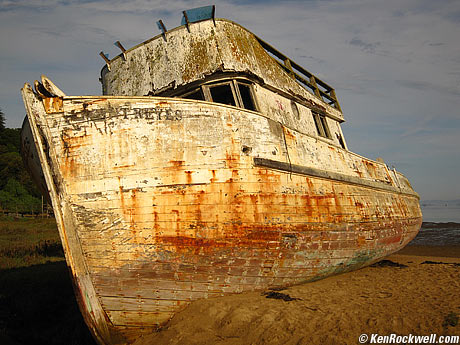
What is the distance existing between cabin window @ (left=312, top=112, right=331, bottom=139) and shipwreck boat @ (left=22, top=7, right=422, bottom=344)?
3136 mm

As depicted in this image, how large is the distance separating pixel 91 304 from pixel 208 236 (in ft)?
5.21

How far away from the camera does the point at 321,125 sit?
26.7 ft

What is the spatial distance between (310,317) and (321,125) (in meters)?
5.67

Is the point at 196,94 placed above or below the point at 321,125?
above

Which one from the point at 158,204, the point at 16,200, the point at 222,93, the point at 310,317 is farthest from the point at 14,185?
the point at 310,317

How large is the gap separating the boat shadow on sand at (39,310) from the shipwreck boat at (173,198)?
2.10 m

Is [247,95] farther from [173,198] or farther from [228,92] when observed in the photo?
[173,198]

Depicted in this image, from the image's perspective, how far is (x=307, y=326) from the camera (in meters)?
3.40

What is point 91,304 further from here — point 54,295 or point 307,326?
point 54,295

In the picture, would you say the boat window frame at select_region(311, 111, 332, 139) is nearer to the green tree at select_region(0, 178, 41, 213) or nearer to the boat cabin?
the boat cabin

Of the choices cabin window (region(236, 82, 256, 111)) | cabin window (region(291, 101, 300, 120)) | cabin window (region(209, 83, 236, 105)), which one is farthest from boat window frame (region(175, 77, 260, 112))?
cabin window (region(291, 101, 300, 120))

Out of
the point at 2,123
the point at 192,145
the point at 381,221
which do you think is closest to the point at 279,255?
the point at 192,145

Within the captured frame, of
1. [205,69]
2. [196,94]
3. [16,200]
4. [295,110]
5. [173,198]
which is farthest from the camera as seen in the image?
[16,200]

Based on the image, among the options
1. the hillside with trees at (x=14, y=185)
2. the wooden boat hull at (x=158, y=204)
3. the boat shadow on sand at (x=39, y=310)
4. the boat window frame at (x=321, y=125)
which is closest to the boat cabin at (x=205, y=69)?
the wooden boat hull at (x=158, y=204)
